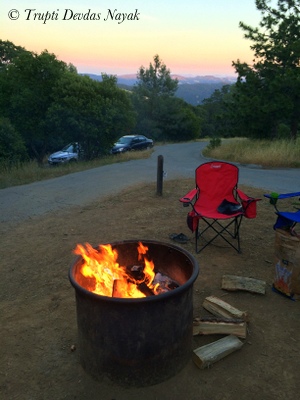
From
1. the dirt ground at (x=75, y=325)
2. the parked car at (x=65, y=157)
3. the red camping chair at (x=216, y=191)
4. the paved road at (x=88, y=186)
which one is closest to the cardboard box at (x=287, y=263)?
the dirt ground at (x=75, y=325)

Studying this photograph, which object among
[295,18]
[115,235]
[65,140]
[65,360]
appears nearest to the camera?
[65,360]

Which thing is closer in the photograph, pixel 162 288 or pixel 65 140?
pixel 162 288

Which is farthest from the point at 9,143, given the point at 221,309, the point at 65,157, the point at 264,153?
the point at 221,309

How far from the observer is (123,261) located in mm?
3281

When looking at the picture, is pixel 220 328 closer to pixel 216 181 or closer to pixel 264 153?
pixel 216 181

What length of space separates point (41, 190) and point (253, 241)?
21.6 feet

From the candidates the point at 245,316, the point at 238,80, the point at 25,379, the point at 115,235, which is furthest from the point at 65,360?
the point at 238,80

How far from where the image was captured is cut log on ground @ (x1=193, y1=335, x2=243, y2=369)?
2.71m

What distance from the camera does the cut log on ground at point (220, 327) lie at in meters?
3.06

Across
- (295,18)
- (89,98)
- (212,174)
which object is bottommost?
(212,174)

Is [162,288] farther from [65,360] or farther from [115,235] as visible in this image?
[115,235]

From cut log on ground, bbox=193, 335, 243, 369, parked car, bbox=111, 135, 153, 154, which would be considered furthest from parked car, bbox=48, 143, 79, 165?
cut log on ground, bbox=193, 335, 243, 369

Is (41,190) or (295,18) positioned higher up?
(295,18)

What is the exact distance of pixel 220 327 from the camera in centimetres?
308
